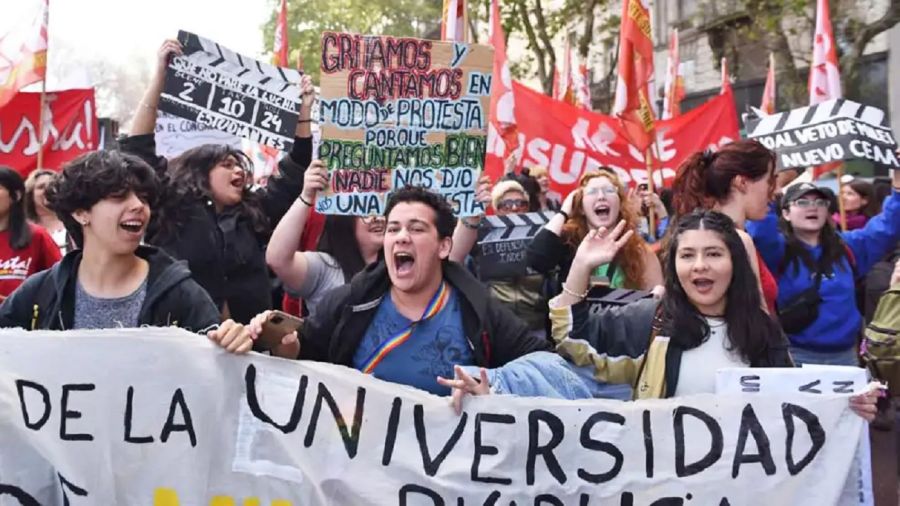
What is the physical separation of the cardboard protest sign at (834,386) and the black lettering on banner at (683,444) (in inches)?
4.5

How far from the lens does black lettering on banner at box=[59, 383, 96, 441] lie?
3385mm

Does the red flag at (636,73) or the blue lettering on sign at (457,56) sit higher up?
the red flag at (636,73)

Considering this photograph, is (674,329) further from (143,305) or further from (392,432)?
(143,305)

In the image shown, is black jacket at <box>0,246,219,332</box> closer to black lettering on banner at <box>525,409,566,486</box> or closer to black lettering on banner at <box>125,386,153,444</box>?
black lettering on banner at <box>125,386,153,444</box>

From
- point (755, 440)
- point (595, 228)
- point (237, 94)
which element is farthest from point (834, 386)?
point (237, 94)

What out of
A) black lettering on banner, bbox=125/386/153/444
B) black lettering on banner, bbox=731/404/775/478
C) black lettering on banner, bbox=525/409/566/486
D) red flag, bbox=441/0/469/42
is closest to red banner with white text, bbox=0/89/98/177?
red flag, bbox=441/0/469/42

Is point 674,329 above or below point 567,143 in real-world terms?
below

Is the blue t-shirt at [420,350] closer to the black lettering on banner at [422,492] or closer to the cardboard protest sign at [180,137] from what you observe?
the black lettering on banner at [422,492]

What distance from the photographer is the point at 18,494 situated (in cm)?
331

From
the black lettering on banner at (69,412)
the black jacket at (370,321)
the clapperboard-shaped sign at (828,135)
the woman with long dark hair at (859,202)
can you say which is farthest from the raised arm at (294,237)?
the woman with long dark hair at (859,202)

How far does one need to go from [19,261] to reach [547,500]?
3493mm

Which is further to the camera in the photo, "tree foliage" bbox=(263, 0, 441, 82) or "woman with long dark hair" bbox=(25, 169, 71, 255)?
"tree foliage" bbox=(263, 0, 441, 82)

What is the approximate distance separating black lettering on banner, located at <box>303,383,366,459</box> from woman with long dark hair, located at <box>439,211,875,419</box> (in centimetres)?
38

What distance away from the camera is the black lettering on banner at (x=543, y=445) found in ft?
11.1
